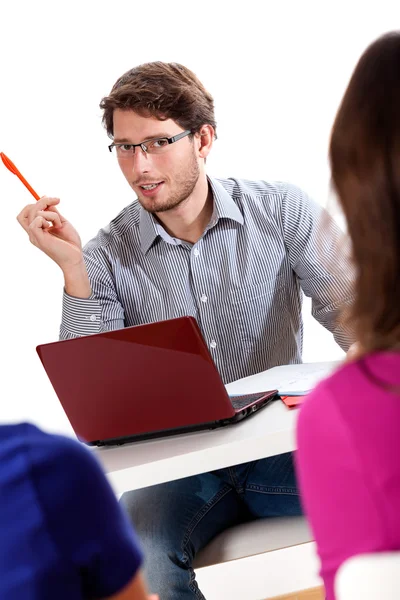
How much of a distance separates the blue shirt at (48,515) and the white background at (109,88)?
332 cm

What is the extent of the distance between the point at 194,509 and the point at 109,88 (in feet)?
8.54

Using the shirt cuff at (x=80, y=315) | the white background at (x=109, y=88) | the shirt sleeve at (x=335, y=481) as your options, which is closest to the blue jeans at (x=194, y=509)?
the shirt cuff at (x=80, y=315)

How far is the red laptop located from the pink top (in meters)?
0.70

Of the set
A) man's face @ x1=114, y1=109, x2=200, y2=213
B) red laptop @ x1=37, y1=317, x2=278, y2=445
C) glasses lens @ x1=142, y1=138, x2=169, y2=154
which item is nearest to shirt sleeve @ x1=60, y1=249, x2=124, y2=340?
man's face @ x1=114, y1=109, x2=200, y2=213

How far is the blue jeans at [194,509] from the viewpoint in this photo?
5.01ft

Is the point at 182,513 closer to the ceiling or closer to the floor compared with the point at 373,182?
closer to the floor

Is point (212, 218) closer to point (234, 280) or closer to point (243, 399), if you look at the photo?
point (234, 280)

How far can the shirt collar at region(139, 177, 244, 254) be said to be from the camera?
2.25m

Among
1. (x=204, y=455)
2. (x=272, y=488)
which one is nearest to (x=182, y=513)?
(x=272, y=488)

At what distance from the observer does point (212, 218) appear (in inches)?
88.5

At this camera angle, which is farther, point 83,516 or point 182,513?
point 182,513

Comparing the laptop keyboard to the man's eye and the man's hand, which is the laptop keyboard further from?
the man's eye

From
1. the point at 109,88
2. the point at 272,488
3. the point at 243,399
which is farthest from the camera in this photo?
the point at 109,88

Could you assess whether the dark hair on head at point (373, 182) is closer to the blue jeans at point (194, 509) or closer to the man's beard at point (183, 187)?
the blue jeans at point (194, 509)
